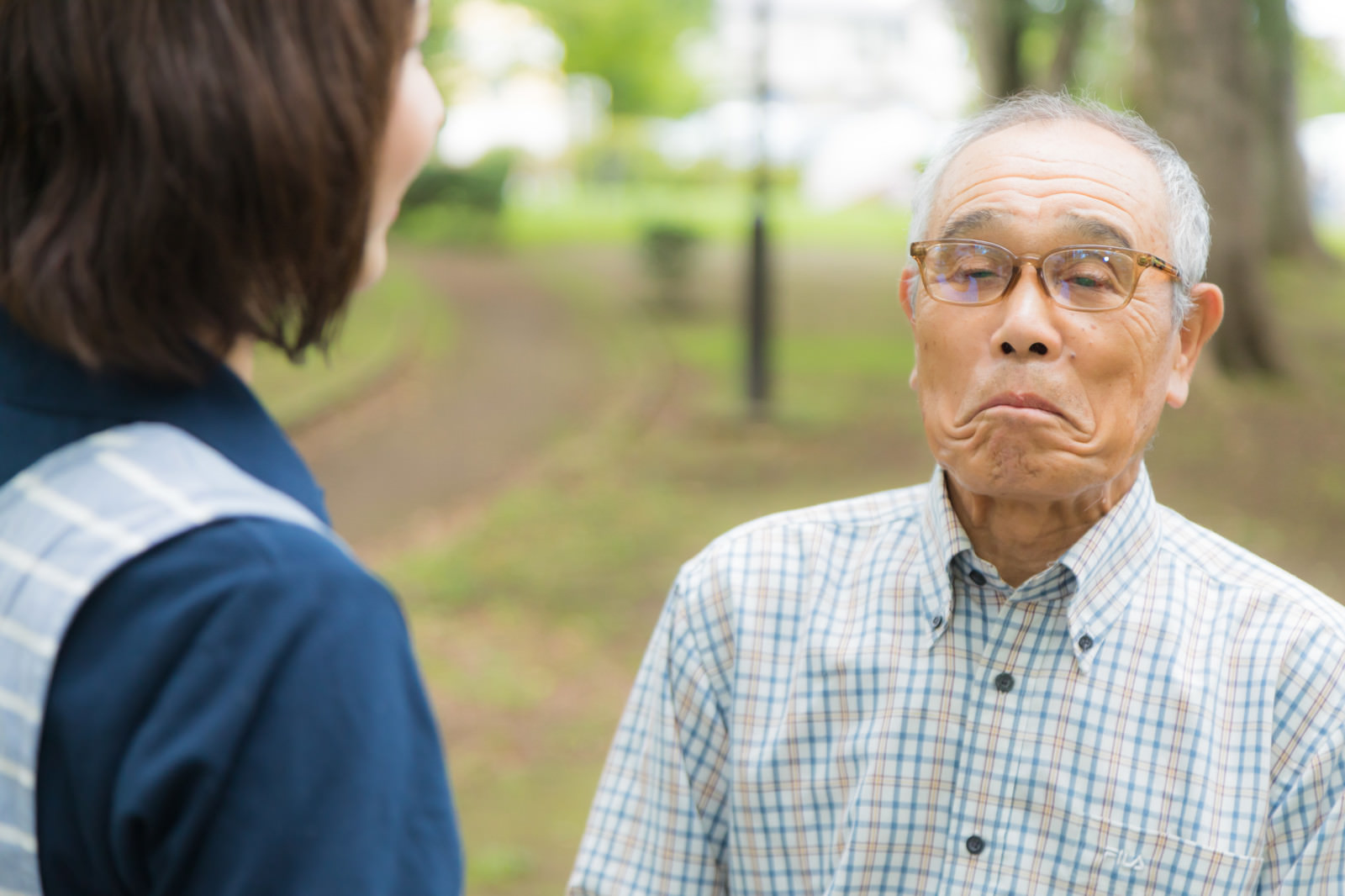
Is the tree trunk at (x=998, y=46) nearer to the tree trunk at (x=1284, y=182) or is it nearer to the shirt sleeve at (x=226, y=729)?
the tree trunk at (x=1284, y=182)

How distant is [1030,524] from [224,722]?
131 cm

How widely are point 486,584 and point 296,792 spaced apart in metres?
6.59

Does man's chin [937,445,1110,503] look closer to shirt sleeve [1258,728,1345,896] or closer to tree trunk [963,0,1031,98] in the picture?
shirt sleeve [1258,728,1345,896]

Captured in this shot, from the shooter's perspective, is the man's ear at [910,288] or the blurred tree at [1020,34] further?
the blurred tree at [1020,34]

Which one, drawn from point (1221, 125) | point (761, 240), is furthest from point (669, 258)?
point (1221, 125)

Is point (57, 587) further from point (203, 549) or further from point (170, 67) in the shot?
point (170, 67)

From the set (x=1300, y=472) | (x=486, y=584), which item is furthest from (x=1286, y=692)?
(x=1300, y=472)

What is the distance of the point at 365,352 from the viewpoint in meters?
13.5

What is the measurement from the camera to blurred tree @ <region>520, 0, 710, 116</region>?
3509cm

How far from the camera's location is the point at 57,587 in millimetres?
981

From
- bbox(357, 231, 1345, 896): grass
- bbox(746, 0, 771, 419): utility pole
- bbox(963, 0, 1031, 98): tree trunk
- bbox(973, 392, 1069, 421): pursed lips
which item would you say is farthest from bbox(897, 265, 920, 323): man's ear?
bbox(963, 0, 1031, 98): tree trunk

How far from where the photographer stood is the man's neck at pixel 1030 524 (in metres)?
1.94

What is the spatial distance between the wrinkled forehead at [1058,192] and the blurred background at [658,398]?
11.1 inches

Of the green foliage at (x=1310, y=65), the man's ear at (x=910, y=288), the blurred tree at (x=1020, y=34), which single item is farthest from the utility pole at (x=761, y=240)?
the man's ear at (x=910, y=288)
